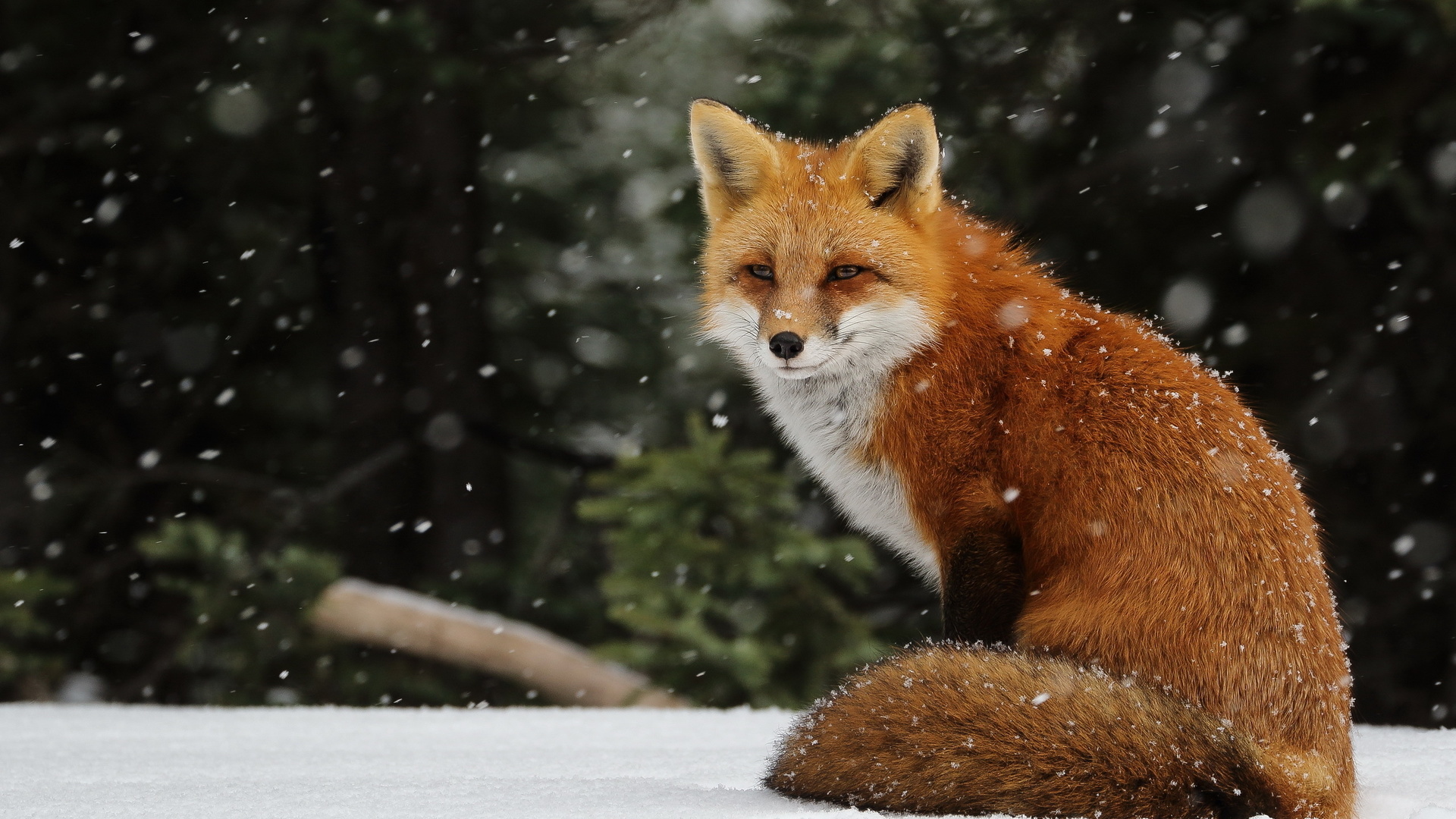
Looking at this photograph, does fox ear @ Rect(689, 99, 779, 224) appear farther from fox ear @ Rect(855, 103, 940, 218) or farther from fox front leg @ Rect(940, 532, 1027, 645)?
fox front leg @ Rect(940, 532, 1027, 645)

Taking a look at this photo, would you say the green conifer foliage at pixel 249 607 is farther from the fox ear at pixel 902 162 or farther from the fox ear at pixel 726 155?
the fox ear at pixel 902 162

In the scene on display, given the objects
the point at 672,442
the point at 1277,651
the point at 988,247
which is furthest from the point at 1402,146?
the point at 672,442

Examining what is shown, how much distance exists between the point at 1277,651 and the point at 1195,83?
3868mm

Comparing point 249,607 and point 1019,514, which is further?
point 249,607

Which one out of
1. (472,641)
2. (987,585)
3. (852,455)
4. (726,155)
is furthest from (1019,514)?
(472,641)

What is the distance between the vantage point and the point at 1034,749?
6.18 ft

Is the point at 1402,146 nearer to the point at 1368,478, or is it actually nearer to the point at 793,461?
the point at 1368,478

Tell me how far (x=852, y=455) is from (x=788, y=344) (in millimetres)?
316

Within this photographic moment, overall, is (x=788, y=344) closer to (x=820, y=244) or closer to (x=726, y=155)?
(x=820, y=244)

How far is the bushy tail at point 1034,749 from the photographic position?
1.85 m

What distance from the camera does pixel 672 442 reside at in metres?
7.71

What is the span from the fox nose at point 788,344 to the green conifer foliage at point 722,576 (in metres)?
2.42

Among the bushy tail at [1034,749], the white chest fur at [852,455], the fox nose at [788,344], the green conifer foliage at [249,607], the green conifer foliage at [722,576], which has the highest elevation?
the fox nose at [788,344]

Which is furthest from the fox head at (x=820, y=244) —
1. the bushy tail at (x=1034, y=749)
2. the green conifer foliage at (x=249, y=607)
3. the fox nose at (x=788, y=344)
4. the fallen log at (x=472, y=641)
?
the green conifer foliage at (x=249, y=607)
